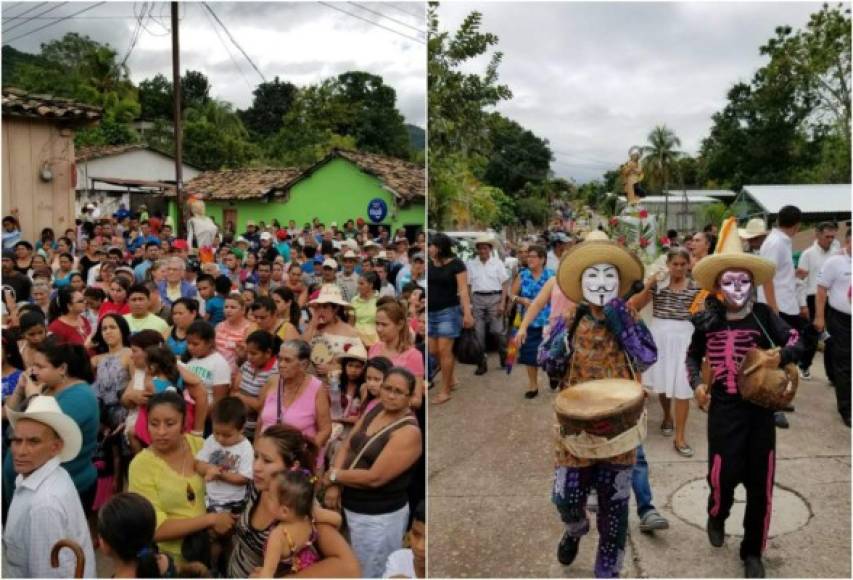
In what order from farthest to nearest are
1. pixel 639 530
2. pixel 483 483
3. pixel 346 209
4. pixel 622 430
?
pixel 346 209 < pixel 483 483 < pixel 639 530 < pixel 622 430

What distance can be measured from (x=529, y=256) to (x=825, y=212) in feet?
24.5

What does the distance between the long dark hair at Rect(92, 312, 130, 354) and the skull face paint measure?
3267 millimetres

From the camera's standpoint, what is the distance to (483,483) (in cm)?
439

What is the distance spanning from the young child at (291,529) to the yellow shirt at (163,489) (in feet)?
2.13

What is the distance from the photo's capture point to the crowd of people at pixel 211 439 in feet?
8.77

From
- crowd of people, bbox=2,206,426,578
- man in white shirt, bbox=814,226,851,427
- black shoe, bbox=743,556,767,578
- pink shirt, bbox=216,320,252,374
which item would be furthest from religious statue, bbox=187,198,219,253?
black shoe, bbox=743,556,767,578

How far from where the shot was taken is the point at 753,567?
3230mm

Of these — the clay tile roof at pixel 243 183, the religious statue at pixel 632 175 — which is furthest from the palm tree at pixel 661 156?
the religious statue at pixel 632 175

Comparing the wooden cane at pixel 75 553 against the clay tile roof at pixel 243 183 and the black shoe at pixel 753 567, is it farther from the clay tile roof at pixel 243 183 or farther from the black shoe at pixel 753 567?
the clay tile roof at pixel 243 183

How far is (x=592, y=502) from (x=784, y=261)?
9.82 ft

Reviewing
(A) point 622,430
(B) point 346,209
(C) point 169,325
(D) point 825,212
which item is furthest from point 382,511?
(B) point 346,209

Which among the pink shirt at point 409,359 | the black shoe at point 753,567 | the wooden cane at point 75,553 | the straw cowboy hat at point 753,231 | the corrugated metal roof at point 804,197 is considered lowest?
the black shoe at point 753,567

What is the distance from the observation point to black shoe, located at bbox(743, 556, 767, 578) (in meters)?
3.21

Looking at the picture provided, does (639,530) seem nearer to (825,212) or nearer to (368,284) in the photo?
(368,284)
